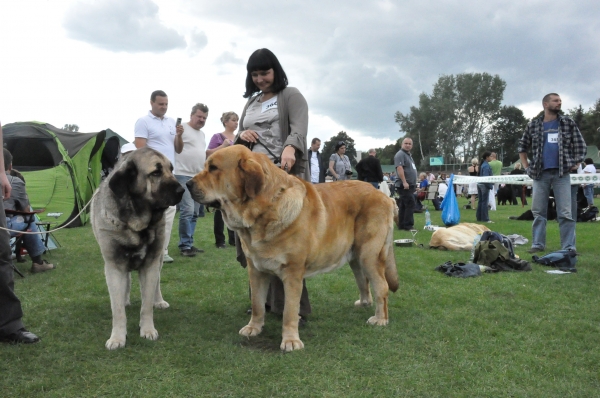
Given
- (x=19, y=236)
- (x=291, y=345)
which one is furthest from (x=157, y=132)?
(x=291, y=345)

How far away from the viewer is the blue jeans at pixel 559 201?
691 cm

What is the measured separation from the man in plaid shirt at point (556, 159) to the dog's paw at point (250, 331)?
5.47 metres

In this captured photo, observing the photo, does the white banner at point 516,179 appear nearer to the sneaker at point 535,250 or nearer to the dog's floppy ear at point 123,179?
the sneaker at point 535,250

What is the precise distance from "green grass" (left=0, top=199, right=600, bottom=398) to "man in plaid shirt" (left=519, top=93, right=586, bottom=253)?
1336 mm

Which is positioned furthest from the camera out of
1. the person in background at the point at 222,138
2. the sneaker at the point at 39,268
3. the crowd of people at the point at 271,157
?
the person in background at the point at 222,138

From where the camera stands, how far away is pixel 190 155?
284 inches

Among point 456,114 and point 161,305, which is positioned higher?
point 456,114

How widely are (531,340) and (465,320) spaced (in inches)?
24.7

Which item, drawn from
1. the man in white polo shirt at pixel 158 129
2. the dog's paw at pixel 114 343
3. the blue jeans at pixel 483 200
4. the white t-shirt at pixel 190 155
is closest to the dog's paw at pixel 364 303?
the dog's paw at pixel 114 343

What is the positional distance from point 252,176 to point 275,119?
41.3 inches

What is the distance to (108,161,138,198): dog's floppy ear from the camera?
3.43 meters

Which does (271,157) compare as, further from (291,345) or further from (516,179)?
(516,179)

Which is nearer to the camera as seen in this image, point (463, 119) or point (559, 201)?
point (559, 201)

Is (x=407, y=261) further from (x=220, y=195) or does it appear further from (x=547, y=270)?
(x=220, y=195)
